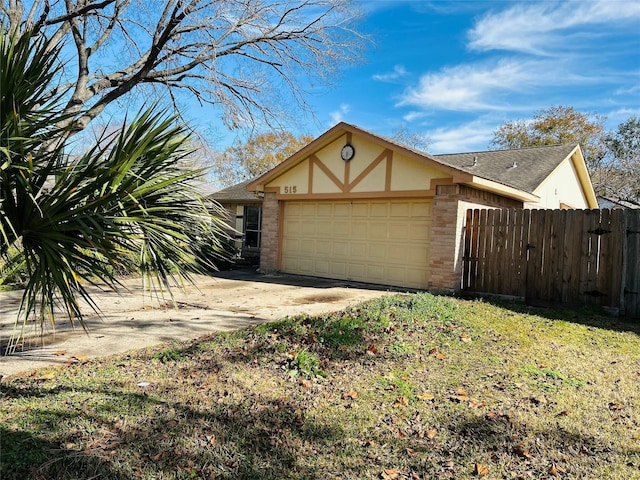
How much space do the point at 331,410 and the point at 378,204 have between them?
322 inches

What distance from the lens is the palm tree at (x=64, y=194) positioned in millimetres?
2633

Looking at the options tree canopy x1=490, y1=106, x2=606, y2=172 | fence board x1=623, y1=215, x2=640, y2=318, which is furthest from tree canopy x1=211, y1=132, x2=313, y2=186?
fence board x1=623, y1=215, x2=640, y2=318

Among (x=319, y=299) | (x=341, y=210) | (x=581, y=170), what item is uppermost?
(x=581, y=170)

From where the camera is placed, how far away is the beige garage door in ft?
34.5

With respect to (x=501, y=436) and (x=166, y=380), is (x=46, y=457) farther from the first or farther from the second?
(x=501, y=436)

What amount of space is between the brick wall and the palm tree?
7.36m

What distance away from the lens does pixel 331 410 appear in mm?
3545

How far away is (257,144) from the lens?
34.8m

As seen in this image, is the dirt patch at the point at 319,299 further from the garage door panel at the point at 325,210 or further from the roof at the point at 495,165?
the roof at the point at 495,165

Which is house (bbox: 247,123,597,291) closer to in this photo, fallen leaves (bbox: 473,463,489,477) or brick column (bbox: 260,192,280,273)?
brick column (bbox: 260,192,280,273)

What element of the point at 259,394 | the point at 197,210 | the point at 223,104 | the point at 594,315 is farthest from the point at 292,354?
the point at 223,104

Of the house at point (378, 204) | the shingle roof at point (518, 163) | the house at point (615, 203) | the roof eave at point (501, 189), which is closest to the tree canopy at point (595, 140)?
the house at point (615, 203)

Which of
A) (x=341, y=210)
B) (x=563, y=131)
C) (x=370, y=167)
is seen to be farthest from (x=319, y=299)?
(x=563, y=131)

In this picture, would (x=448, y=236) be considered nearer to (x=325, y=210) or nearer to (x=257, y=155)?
(x=325, y=210)
